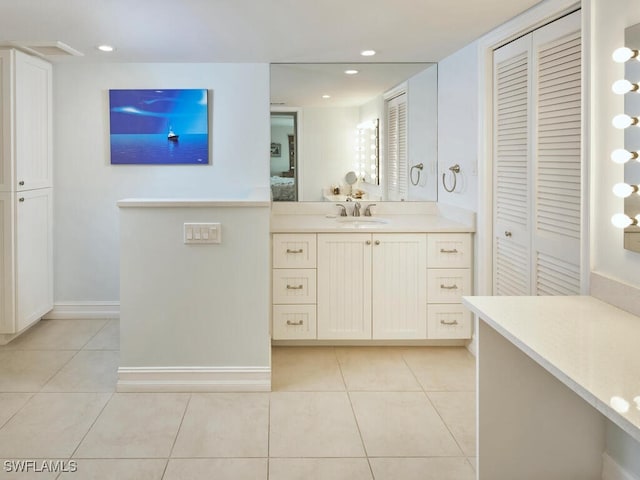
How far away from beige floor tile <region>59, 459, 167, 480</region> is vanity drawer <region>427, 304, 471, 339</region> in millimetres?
2072

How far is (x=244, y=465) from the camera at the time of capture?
2.53 m

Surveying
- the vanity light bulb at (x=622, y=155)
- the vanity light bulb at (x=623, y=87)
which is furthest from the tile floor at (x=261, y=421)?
the vanity light bulb at (x=623, y=87)

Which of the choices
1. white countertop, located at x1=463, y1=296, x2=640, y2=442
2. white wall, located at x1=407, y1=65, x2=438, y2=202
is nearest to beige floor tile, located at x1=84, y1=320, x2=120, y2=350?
white wall, located at x1=407, y1=65, x2=438, y2=202

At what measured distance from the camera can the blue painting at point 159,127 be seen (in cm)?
470

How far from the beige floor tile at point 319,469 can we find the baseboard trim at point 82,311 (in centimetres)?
276

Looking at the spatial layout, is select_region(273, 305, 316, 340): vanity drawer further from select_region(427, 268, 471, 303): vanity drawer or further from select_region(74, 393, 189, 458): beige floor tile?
select_region(74, 393, 189, 458): beige floor tile

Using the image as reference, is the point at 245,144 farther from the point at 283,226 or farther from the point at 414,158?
the point at 414,158

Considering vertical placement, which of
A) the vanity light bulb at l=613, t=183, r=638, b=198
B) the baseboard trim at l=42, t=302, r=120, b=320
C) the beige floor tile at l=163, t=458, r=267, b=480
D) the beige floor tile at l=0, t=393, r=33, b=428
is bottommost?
the beige floor tile at l=163, t=458, r=267, b=480

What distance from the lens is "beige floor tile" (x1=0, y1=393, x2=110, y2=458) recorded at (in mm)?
2646

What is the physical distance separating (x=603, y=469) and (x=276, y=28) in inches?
108

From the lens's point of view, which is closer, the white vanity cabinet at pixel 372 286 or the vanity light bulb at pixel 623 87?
the vanity light bulb at pixel 623 87

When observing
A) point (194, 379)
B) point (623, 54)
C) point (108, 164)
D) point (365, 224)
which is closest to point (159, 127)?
point (108, 164)

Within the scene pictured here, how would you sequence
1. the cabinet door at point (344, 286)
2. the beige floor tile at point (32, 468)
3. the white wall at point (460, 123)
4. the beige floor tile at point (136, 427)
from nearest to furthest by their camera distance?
the beige floor tile at point (32, 468) → the beige floor tile at point (136, 427) → the white wall at point (460, 123) → the cabinet door at point (344, 286)

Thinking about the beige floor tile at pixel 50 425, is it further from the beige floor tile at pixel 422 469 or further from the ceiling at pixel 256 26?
the ceiling at pixel 256 26
